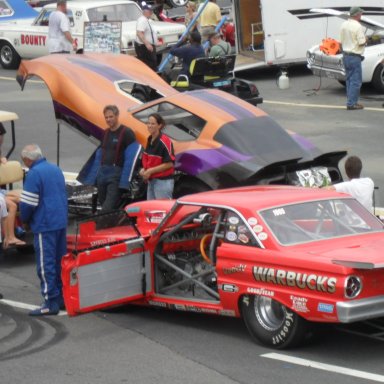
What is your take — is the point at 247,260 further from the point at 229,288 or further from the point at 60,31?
the point at 60,31

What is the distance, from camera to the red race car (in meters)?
8.73

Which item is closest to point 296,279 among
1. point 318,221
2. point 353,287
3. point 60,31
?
point 353,287

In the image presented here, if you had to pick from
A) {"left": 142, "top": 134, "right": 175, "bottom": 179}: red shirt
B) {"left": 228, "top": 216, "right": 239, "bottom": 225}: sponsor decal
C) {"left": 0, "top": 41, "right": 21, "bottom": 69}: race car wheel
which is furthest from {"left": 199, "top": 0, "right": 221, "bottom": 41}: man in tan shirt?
{"left": 228, "top": 216, "right": 239, "bottom": 225}: sponsor decal

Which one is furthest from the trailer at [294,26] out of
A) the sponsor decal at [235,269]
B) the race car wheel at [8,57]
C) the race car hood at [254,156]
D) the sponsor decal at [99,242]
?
the sponsor decal at [235,269]

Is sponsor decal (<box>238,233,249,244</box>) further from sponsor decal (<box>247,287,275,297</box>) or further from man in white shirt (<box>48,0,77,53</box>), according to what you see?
man in white shirt (<box>48,0,77,53</box>)

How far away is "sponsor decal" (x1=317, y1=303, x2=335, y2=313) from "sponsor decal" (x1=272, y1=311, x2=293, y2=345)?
1.21ft

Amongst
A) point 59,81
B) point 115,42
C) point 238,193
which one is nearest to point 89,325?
point 238,193

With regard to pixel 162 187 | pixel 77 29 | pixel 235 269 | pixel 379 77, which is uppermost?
pixel 235 269

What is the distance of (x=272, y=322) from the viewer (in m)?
9.28

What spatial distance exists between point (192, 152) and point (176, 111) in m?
0.83

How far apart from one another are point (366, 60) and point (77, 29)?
780cm

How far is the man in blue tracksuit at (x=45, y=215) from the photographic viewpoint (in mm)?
10672

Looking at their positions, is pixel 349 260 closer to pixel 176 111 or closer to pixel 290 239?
pixel 290 239

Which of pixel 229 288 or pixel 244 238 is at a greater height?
pixel 244 238
